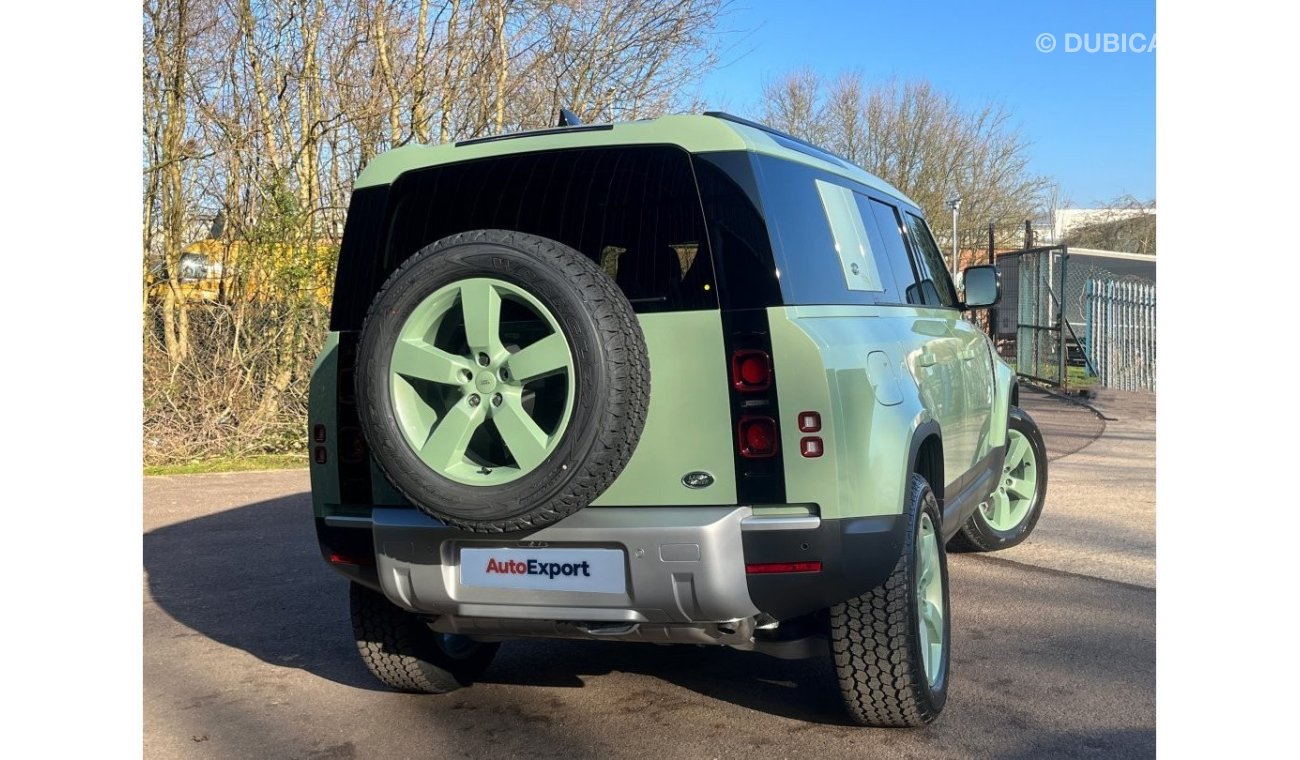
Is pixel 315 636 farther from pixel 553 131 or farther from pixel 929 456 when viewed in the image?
pixel 929 456

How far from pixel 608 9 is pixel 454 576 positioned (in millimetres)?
13211

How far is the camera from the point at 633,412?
3.38 metres

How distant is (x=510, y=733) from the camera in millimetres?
4043

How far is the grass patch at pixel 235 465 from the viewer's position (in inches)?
453

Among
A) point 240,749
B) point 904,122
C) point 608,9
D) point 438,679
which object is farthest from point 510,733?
point 904,122

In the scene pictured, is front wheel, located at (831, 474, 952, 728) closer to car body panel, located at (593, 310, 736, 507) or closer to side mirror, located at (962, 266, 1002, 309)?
car body panel, located at (593, 310, 736, 507)

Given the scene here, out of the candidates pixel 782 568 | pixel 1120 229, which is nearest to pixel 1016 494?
pixel 782 568

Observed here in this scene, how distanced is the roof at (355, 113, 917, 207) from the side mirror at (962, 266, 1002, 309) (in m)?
1.89

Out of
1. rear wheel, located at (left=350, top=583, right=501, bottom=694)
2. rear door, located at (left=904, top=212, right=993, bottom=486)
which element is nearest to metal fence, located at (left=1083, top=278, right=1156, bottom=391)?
rear door, located at (left=904, top=212, right=993, bottom=486)

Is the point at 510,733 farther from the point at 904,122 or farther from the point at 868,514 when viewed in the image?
the point at 904,122

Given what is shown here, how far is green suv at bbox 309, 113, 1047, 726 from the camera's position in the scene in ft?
11.2

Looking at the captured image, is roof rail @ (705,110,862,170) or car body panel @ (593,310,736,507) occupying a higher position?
roof rail @ (705,110,862,170)

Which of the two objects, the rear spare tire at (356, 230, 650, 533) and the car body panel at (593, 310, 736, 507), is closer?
the rear spare tire at (356, 230, 650, 533)

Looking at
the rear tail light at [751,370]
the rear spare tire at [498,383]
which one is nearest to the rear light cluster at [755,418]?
the rear tail light at [751,370]
